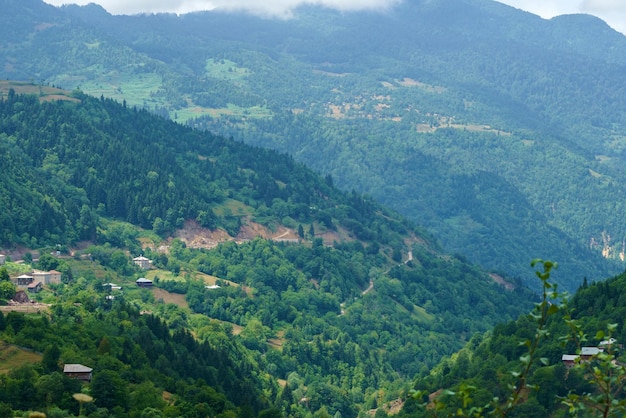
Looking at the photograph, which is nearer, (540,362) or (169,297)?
(540,362)

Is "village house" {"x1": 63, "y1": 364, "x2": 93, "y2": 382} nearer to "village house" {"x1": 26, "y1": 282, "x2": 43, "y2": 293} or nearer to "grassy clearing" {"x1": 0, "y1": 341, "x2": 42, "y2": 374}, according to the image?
"grassy clearing" {"x1": 0, "y1": 341, "x2": 42, "y2": 374}

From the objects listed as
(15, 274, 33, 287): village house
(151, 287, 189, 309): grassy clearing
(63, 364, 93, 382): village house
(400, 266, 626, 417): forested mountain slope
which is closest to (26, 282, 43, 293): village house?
(15, 274, 33, 287): village house

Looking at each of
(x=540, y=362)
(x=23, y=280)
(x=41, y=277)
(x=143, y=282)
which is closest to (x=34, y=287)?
(x=23, y=280)

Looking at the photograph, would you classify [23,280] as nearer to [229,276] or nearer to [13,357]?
[13,357]

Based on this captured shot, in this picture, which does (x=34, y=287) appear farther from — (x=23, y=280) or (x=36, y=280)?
(x=36, y=280)

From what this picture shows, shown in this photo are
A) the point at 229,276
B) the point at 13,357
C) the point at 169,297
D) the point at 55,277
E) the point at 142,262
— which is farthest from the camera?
the point at 229,276

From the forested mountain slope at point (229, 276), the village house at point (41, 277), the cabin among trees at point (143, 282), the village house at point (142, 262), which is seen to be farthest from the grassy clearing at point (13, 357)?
the village house at point (142, 262)

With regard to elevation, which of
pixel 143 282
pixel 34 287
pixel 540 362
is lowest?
pixel 143 282

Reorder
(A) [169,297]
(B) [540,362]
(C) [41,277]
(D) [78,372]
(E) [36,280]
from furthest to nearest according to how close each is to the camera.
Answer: (A) [169,297] → (C) [41,277] → (E) [36,280] → (B) [540,362] → (D) [78,372]

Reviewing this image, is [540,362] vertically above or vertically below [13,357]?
above
